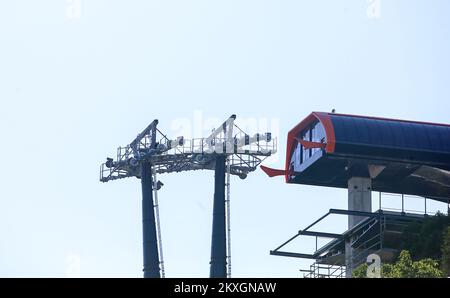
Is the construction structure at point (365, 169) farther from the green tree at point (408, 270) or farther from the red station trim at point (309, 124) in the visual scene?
the green tree at point (408, 270)

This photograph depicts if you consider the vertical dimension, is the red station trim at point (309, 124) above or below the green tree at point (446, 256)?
above

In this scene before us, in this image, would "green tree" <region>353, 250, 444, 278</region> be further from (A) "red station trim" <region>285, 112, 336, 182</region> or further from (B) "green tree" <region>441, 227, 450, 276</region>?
(A) "red station trim" <region>285, 112, 336, 182</region>

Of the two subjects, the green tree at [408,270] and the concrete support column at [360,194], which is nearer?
the green tree at [408,270]

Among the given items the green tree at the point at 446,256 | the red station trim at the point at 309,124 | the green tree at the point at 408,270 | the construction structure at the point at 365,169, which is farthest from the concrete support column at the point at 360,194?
the green tree at the point at 408,270

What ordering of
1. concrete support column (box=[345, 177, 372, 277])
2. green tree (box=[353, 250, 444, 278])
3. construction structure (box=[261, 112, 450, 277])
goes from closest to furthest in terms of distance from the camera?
green tree (box=[353, 250, 444, 278]), construction structure (box=[261, 112, 450, 277]), concrete support column (box=[345, 177, 372, 277])

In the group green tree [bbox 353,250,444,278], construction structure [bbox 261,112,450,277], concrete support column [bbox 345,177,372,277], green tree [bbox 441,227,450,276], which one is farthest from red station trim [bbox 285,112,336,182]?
green tree [bbox 353,250,444,278]

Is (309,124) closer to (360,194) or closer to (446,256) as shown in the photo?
(360,194)

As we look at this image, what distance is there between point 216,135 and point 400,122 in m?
35.4

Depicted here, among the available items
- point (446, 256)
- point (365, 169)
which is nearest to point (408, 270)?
point (446, 256)

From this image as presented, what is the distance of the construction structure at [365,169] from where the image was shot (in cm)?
10688

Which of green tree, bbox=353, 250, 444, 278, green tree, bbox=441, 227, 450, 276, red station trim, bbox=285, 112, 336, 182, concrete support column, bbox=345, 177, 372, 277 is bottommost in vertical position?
green tree, bbox=353, 250, 444, 278

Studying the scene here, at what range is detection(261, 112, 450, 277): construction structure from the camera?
107m
